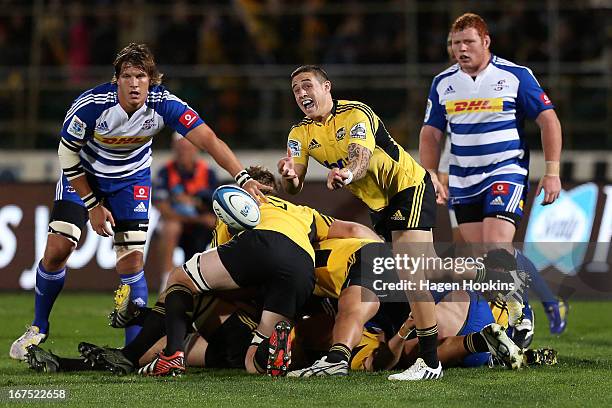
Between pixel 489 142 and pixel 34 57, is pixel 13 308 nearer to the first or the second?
pixel 489 142

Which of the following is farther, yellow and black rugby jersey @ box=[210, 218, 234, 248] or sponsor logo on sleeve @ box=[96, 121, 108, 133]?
sponsor logo on sleeve @ box=[96, 121, 108, 133]

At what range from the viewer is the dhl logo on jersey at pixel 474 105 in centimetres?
833

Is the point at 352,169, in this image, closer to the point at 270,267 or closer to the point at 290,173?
the point at 290,173

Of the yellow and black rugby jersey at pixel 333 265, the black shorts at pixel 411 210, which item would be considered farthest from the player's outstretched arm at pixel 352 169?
the yellow and black rugby jersey at pixel 333 265

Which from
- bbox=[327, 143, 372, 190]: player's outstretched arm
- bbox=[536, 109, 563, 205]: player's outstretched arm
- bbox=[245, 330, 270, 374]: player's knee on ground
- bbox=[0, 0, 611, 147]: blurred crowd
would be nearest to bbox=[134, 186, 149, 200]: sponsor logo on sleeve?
bbox=[245, 330, 270, 374]: player's knee on ground

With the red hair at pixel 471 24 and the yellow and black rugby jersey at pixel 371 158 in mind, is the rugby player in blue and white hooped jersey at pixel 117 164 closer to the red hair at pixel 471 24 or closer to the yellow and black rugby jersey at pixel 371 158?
the yellow and black rugby jersey at pixel 371 158

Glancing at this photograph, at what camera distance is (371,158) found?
686 centimetres

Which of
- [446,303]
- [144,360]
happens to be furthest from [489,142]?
[144,360]

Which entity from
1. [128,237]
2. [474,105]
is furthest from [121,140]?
[474,105]

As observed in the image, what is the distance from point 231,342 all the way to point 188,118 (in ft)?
5.05

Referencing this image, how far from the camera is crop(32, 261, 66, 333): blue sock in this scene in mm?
8109

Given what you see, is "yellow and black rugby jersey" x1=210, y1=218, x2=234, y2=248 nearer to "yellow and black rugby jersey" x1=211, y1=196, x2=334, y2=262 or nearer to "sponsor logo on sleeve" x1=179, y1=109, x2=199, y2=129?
"yellow and black rugby jersey" x1=211, y1=196, x2=334, y2=262

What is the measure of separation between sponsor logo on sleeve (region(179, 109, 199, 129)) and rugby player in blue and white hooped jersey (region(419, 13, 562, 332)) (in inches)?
70.5

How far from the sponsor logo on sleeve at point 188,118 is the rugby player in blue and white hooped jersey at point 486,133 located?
179 cm
